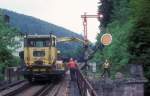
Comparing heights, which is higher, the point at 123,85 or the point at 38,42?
the point at 38,42

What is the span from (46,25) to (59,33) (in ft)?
20.4

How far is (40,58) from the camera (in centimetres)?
4400

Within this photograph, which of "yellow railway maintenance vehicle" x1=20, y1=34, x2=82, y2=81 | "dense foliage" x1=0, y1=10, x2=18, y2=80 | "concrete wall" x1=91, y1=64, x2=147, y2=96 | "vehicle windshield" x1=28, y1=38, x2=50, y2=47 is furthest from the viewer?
"dense foliage" x1=0, y1=10, x2=18, y2=80

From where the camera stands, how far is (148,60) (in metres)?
38.8

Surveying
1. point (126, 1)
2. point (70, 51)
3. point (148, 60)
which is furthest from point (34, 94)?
point (70, 51)

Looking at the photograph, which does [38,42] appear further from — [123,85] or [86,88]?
[86,88]

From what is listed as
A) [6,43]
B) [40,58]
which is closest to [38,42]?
[40,58]

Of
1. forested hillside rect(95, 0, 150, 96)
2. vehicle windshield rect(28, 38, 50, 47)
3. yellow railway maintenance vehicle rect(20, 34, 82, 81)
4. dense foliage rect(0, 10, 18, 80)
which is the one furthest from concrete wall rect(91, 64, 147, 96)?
dense foliage rect(0, 10, 18, 80)

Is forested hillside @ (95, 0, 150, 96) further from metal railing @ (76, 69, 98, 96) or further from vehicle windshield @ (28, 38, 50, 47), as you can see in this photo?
metal railing @ (76, 69, 98, 96)

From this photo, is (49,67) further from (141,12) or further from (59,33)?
(59,33)

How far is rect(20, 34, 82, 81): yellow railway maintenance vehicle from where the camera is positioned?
43.3 m

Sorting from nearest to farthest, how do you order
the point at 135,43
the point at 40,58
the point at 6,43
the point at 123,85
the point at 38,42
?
the point at 123,85 → the point at 135,43 → the point at 40,58 → the point at 38,42 → the point at 6,43

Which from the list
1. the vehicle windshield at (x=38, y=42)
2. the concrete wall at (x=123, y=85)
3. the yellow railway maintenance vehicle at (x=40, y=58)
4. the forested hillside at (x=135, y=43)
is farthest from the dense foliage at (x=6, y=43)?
the concrete wall at (x=123, y=85)

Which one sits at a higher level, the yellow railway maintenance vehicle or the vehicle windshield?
the vehicle windshield
